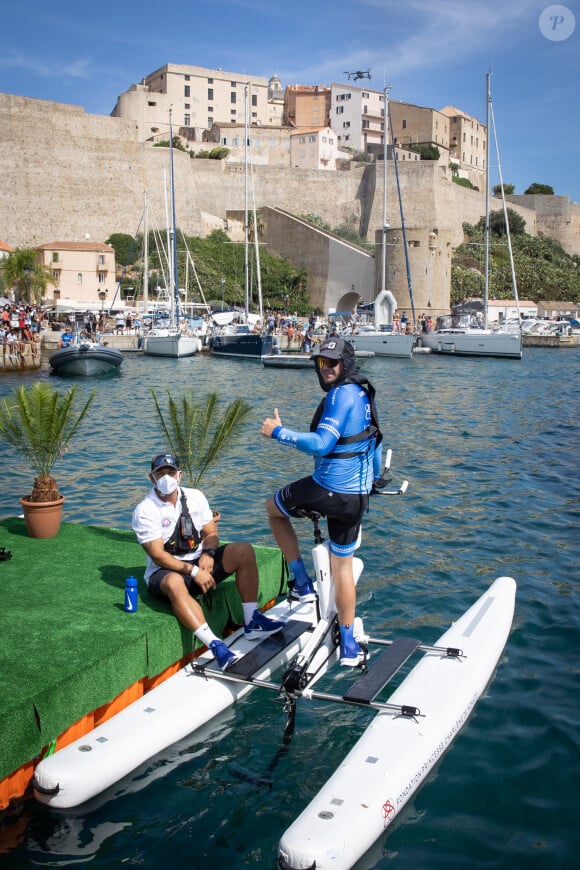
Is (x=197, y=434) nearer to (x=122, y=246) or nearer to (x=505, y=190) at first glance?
(x=122, y=246)

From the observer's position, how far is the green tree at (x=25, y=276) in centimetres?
4419

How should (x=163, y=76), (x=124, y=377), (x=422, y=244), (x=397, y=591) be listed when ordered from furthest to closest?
(x=163, y=76)
(x=422, y=244)
(x=124, y=377)
(x=397, y=591)

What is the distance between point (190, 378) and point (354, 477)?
82.5 ft

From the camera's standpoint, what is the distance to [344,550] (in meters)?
4.79

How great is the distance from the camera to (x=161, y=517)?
5090 mm

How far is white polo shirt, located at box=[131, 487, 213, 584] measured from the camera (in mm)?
4973

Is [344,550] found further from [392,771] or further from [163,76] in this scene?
[163,76]

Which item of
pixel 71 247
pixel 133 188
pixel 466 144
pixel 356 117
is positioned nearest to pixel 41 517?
pixel 71 247

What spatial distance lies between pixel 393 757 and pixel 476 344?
129 ft

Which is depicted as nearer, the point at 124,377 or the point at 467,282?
the point at 124,377

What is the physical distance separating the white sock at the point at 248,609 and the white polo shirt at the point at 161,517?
44 centimetres

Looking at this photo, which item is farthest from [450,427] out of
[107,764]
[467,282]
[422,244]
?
[467,282]

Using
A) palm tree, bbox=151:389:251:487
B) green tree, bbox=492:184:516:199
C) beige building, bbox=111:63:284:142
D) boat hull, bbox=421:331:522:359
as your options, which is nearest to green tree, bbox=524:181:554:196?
green tree, bbox=492:184:516:199

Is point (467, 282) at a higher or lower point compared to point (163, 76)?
lower
